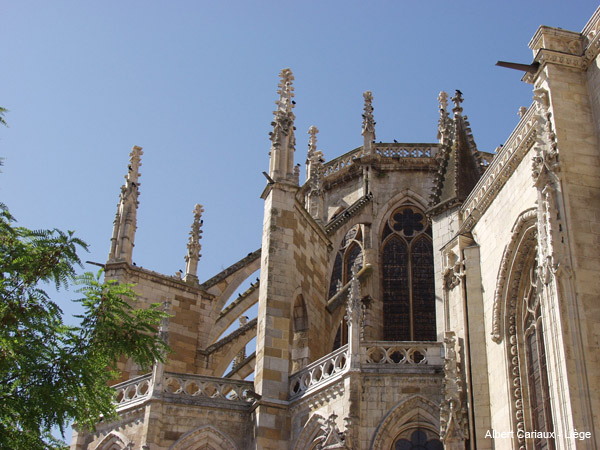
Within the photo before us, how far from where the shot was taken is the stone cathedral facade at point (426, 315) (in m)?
14.0

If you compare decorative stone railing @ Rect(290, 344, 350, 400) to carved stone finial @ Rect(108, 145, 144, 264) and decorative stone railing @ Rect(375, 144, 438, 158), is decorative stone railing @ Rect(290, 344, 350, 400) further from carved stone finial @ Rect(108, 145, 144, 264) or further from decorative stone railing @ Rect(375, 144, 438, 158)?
decorative stone railing @ Rect(375, 144, 438, 158)

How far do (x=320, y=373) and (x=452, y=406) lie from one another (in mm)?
3463

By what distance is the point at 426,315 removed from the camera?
2594 cm

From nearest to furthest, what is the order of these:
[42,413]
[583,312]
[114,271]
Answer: [42,413] → [583,312] → [114,271]

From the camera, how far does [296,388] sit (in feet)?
63.7

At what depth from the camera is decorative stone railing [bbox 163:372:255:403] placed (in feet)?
63.5

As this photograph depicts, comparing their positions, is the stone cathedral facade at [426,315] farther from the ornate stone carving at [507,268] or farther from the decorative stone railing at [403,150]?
the decorative stone railing at [403,150]

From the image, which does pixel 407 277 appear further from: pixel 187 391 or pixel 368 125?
pixel 187 391

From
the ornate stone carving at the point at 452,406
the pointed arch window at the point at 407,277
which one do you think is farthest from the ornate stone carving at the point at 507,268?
the pointed arch window at the point at 407,277

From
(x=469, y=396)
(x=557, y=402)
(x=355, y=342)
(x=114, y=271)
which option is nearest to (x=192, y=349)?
(x=114, y=271)

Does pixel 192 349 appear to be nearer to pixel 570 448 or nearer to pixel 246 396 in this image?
pixel 246 396

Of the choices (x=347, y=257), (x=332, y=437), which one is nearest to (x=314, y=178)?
(x=347, y=257)

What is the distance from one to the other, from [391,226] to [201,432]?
36.5 feet

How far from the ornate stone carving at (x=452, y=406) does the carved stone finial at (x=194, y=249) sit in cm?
1009
